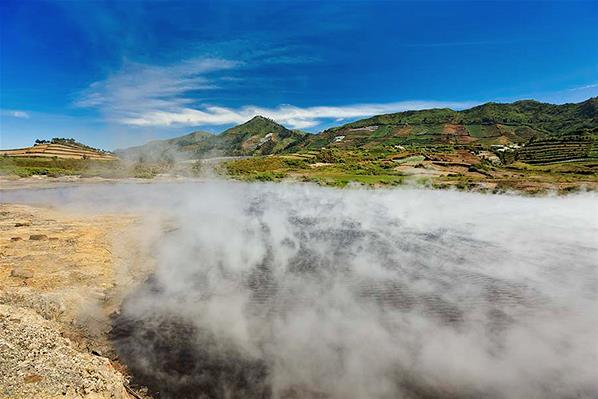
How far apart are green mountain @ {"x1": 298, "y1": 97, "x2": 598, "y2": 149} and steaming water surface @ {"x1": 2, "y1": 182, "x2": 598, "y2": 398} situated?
115095mm

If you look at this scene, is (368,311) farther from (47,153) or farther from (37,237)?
(47,153)

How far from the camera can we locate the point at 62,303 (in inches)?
464

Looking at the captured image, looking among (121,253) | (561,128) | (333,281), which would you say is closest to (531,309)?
(333,281)

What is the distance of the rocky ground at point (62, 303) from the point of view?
7457 mm

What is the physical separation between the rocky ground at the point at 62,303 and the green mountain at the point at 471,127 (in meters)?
124

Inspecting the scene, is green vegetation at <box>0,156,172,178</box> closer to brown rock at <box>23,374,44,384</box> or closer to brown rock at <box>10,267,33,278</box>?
brown rock at <box>10,267,33,278</box>

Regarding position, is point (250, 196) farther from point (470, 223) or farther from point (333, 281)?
point (333, 281)

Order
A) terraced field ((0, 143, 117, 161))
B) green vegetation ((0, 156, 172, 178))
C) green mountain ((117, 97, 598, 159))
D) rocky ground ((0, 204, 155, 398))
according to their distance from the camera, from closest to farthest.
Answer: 1. rocky ground ((0, 204, 155, 398))
2. green vegetation ((0, 156, 172, 178))
3. terraced field ((0, 143, 117, 161))
4. green mountain ((117, 97, 598, 159))

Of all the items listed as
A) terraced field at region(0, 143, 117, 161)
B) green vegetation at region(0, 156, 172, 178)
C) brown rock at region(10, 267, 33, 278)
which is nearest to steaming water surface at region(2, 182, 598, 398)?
brown rock at region(10, 267, 33, 278)

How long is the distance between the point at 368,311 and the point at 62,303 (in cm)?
971

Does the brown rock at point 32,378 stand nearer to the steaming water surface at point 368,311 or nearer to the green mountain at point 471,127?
the steaming water surface at point 368,311

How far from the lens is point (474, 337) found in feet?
34.5

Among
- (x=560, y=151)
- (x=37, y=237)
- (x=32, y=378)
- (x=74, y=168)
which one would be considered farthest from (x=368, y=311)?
(x=74, y=168)

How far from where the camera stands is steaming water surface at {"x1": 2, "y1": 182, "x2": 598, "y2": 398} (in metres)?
8.72
